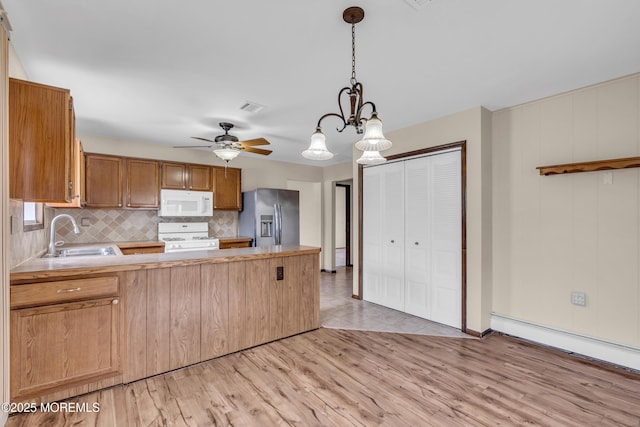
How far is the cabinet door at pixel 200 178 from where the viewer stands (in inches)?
194

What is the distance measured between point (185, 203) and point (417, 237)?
11.7ft

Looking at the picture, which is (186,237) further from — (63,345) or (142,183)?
(63,345)

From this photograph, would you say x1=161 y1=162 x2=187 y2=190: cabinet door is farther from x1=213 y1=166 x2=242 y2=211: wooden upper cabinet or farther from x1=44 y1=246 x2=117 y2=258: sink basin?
x1=44 y1=246 x2=117 y2=258: sink basin

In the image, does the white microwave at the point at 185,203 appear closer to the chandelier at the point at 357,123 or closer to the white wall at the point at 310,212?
the white wall at the point at 310,212

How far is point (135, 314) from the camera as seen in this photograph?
224cm

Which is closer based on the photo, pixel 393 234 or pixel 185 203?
pixel 393 234

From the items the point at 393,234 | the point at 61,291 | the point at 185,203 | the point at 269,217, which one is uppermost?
the point at 185,203

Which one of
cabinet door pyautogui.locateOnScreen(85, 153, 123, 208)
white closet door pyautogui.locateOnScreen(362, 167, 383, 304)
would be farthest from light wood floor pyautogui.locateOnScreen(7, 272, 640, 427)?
cabinet door pyautogui.locateOnScreen(85, 153, 123, 208)

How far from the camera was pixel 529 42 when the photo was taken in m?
2.03

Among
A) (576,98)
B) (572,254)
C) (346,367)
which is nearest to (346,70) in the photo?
(576,98)

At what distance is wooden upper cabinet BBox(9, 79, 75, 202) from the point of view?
1.93 metres

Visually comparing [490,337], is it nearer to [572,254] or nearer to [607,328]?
[607,328]

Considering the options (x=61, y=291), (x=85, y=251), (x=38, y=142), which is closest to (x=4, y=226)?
(x=61, y=291)

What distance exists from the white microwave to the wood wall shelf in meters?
4.56
